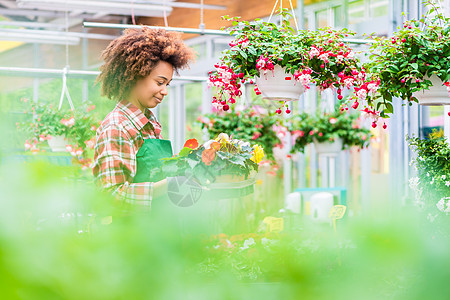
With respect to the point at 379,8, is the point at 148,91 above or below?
below

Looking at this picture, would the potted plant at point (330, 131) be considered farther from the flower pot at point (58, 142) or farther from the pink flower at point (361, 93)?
the pink flower at point (361, 93)

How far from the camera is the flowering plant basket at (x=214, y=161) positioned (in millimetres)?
1555

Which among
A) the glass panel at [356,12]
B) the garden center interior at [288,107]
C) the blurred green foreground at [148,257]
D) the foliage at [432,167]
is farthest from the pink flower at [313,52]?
the glass panel at [356,12]

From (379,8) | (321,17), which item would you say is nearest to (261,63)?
(379,8)

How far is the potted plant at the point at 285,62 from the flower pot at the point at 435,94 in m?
0.27

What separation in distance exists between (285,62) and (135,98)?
0.98 m

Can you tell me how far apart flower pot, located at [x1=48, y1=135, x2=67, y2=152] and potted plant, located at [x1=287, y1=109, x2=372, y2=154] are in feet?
6.70

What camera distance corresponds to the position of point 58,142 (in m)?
5.43

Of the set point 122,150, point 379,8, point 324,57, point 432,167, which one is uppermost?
point 379,8

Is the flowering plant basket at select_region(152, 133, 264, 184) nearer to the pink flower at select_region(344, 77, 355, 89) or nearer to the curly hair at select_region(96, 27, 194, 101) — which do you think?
the curly hair at select_region(96, 27, 194, 101)

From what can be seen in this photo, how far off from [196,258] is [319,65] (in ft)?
7.61

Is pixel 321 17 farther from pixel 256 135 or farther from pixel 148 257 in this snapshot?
pixel 148 257

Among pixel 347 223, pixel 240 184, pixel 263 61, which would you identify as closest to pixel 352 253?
pixel 347 223

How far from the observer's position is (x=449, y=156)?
2758mm
